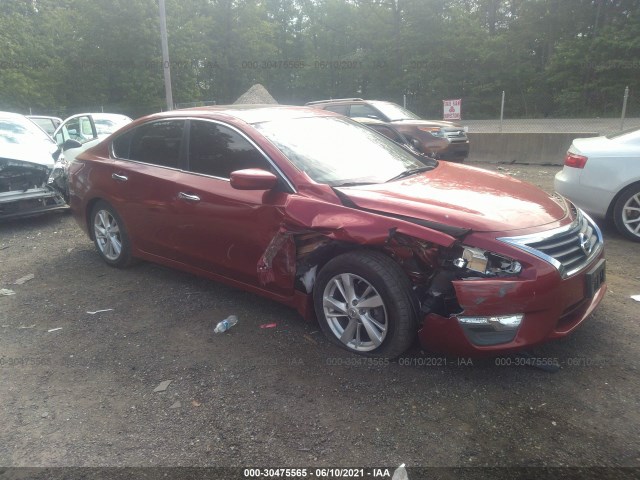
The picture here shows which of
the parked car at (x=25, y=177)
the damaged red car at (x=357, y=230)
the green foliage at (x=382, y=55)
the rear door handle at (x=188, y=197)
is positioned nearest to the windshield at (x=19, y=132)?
the parked car at (x=25, y=177)

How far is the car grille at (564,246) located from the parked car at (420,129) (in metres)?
8.07

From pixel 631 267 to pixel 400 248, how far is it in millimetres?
3003

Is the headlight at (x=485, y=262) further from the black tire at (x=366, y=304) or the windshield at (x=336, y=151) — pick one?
the windshield at (x=336, y=151)

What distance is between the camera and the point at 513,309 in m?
2.96

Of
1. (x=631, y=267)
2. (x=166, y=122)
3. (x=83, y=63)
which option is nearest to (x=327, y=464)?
(x=166, y=122)

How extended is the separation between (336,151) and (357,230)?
3.44 feet

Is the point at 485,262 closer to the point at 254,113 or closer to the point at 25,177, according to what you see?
the point at 254,113

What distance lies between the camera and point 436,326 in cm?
311

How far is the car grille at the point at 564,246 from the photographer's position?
3.04 metres

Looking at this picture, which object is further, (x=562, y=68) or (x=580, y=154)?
(x=562, y=68)

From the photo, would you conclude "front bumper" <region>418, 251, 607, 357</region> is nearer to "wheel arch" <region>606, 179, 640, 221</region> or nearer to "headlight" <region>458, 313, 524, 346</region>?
"headlight" <region>458, 313, 524, 346</region>

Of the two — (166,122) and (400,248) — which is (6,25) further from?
(400,248)

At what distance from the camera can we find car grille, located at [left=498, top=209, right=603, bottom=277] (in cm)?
304

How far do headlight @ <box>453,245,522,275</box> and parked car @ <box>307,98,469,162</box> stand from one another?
8612 millimetres
